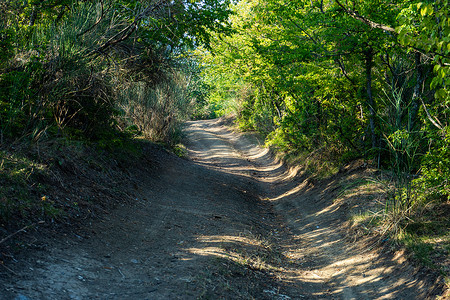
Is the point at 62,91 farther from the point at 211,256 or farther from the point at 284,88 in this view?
the point at 284,88

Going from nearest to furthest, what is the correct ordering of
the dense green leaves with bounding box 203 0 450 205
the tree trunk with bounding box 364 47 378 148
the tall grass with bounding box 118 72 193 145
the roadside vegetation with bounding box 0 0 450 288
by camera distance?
the roadside vegetation with bounding box 0 0 450 288 → the dense green leaves with bounding box 203 0 450 205 → the tree trunk with bounding box 364 47 378 148 → the tall grass with bounding box 118 72 193 145

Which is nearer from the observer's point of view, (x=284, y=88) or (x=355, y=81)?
(x=355, y=81)

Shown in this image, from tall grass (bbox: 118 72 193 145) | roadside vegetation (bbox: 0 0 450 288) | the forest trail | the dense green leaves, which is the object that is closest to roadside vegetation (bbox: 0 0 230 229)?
roadside vegetation (bbox: 0 0 450 288)

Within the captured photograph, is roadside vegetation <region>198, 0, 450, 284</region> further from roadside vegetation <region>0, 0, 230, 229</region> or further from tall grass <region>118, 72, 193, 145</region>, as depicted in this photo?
roadside vegetation <region>0, 0, 230, 229</region>

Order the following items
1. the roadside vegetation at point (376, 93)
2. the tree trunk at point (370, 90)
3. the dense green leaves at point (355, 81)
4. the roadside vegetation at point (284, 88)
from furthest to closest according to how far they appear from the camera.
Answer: the tree trunk at point (370, 90) < the dense green leaves at point (355, 81) < the roadside vegetation at point (284, 88) < the roadside vegetation at point (376, 93)

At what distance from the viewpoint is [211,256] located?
6.19 meters

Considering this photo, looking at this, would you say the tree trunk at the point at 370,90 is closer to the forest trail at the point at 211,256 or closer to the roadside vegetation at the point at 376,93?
the roadside vegetation at the point at 376,93

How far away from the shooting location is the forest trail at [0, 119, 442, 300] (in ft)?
15.1

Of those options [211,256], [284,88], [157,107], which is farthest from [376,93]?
[157,107]

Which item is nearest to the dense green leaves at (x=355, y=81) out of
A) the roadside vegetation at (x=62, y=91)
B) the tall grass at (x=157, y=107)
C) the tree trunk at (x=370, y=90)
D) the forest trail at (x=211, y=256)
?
the tree trunk at (x=370, y=90)

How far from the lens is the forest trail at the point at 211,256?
460 cm

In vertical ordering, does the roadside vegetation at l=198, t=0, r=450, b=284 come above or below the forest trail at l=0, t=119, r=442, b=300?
above

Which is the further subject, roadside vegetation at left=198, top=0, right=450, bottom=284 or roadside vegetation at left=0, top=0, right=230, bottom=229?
roadside vegetation at left=0, top=0, right=230, bottom=229

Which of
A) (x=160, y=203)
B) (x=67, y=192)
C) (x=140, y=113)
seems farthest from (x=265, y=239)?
(x=140, y=113)
